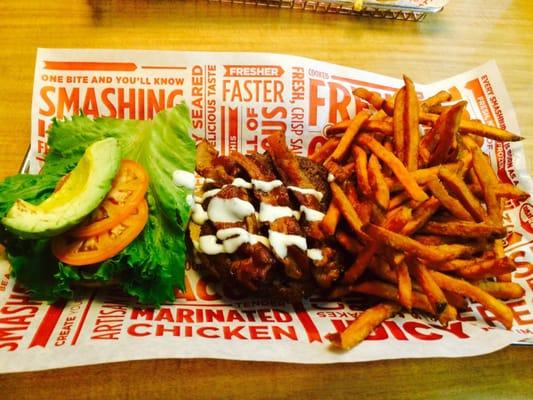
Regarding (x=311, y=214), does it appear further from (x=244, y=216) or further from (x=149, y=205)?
(x=149, y=205)

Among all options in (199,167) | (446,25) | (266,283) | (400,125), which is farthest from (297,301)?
(446,25)

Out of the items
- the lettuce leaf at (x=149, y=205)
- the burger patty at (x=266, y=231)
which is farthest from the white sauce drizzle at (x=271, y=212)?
the lettuce leaf at (x=149, y=205)

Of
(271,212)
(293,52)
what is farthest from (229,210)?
(293,52)

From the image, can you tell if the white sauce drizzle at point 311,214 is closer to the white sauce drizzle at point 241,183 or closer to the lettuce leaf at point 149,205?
the white sauce drizzle at point 241,183

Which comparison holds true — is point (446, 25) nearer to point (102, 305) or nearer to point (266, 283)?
point (266, 283)

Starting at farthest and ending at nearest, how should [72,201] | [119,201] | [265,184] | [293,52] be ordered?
[293,52], [265,184], [119,201], [72,201]

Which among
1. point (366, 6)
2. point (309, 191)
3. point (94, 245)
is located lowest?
point (94, 245)

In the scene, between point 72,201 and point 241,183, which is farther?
point 241,183

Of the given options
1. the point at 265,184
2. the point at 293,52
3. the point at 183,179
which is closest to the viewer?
the point at 265,184
